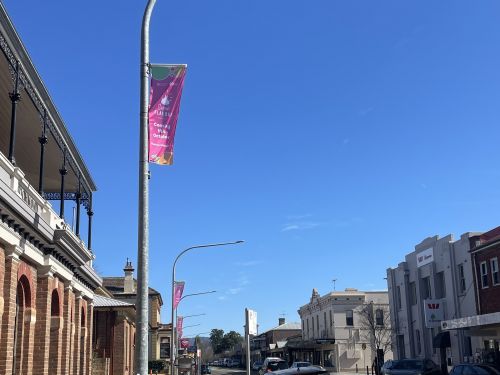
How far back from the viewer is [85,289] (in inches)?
948

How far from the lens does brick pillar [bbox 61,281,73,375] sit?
19797 millimetres

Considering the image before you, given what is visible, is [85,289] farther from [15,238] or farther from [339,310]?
[339,310]

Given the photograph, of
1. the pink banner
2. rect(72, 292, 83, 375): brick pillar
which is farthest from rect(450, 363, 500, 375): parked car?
the pink banner

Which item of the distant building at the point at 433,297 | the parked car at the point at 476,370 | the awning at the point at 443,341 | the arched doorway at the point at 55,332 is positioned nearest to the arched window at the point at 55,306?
the arched doorway at the point at 55,332

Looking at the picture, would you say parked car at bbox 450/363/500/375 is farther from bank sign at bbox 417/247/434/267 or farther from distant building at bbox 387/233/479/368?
bank sign at bbox 417/247/434/267

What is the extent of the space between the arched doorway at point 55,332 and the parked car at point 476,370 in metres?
14.9

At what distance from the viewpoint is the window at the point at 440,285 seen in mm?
47250

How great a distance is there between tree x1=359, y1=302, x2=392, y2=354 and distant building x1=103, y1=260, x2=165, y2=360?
2287 cm

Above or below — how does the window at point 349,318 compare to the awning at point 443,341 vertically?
above

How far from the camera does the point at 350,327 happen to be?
7269 centimetres

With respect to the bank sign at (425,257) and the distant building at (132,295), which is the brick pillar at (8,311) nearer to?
the bank sign at (425,257)

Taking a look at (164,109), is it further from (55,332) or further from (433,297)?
(433,297)

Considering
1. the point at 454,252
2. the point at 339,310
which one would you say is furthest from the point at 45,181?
the point at 339,310

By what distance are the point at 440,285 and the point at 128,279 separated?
3676 cm
